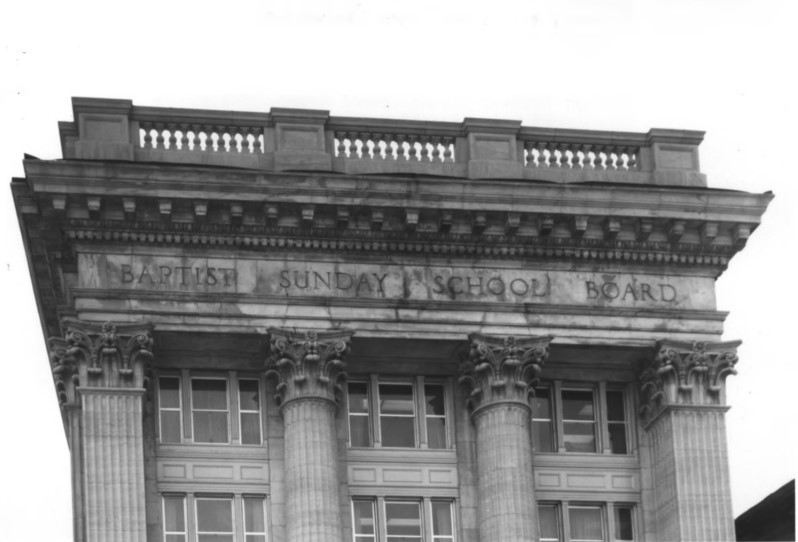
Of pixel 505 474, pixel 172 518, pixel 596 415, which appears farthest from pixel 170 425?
pixel 596 415

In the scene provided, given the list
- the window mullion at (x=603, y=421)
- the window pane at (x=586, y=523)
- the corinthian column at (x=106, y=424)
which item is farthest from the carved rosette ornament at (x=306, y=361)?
the window mullion at (x=603, y=421)

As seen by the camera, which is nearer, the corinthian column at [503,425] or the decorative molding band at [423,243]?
the corinthian column at [503,425]

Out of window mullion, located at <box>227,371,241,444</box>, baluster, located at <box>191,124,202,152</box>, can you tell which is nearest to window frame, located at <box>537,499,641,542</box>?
window mullion, located at <box>227,371,241,444</box>

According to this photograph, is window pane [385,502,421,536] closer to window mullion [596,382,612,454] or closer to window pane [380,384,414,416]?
window pane [380,384,414,416]

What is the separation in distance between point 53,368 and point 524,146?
40.3ft

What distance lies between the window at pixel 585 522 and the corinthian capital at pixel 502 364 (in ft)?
8.99

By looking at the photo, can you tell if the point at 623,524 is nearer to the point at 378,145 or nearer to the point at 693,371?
the point at 693,371

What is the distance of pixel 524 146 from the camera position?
74625mm

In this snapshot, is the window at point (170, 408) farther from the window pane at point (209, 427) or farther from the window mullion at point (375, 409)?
the window mullion at point (375, 409)

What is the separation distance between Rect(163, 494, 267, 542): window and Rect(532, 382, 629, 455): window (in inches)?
270

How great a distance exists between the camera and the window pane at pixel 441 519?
71.4 m

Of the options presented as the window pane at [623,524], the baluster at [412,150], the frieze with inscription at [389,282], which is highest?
the baluster at [412,150]

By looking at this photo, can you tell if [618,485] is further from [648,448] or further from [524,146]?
[524,146]

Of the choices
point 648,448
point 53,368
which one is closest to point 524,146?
point 648,448
